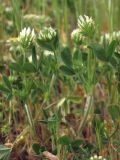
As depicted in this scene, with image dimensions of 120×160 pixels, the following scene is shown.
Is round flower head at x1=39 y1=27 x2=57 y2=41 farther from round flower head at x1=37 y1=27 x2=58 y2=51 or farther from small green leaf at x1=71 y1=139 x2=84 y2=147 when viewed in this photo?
small green leaf at x1=71 y1=139 x2=84 y2=147

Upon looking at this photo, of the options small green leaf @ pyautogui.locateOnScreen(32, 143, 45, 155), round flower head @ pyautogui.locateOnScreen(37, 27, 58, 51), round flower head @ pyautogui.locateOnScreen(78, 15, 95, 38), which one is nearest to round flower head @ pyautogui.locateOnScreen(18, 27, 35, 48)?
round flower head @ pyautogui.locateOnScreen(37, 27, 58, 51)

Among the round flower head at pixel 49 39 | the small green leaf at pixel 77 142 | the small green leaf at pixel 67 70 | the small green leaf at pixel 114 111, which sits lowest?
the small green leaf at pixel 77 142

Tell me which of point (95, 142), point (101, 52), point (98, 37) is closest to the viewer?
point (101, 52)

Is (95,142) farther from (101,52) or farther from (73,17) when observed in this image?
(73,17)

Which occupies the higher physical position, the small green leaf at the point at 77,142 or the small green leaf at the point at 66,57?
the small green leaf at the point at 66,57

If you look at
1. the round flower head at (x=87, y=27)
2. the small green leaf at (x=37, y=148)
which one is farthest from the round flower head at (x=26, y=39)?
the small green leaf at (x=37, y=148)

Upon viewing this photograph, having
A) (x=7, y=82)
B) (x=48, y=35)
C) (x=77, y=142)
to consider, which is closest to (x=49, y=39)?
(x=48, y=35)

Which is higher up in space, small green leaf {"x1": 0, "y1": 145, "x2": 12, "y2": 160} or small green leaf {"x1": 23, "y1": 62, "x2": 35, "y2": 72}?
small green leaf {"x1": 23, "y1": 62, "x2": 35, "y2": 72}

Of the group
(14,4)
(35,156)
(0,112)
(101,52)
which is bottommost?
(35,156)

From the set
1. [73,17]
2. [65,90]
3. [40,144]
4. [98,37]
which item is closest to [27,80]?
[40,144]

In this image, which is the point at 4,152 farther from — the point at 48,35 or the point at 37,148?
the point at 48,35

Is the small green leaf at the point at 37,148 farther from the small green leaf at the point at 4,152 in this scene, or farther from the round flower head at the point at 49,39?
the round flower head at the point at 49,39
